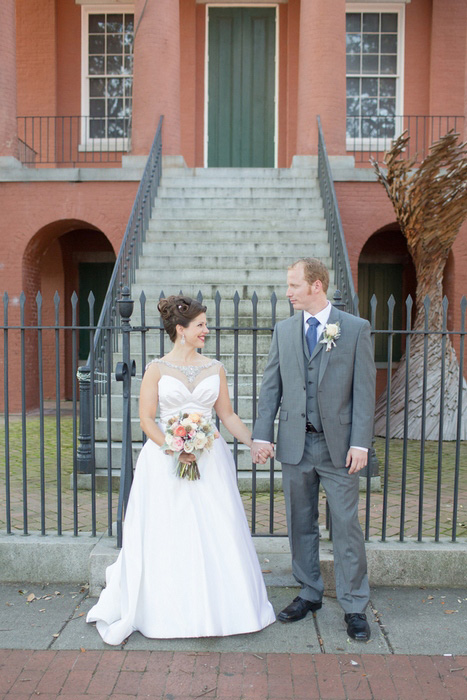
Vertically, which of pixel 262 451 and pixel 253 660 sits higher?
pixel 262 451

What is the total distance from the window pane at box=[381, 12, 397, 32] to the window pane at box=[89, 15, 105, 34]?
5.82 m

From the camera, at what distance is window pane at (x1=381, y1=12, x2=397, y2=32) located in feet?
43.1

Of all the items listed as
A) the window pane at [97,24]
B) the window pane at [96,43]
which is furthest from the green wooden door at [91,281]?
the window pane at [97,24]

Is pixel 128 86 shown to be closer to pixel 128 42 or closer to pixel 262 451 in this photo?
pixel 128 42

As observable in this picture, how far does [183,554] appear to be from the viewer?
Result: 3.34 metres

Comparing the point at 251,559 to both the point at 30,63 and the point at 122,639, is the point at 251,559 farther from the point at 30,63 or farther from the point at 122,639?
the point at 30,63

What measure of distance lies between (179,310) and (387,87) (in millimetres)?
11739

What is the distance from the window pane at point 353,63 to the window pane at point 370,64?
4.9 inches

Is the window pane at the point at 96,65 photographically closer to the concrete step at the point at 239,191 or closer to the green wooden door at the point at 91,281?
the green wooden door at the point at 91,281

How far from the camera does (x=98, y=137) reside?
13531 millimetres

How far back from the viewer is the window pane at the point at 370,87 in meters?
13.3

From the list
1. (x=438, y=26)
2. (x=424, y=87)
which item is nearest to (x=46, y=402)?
(x=424, y=87)

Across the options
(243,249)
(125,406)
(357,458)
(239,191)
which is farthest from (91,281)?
(357,458)

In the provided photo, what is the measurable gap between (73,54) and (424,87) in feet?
23.8
